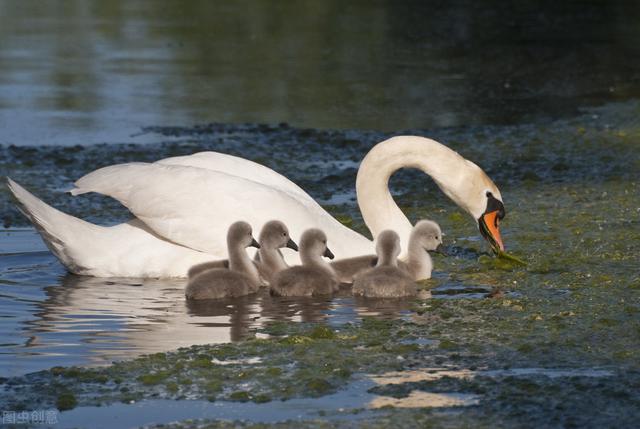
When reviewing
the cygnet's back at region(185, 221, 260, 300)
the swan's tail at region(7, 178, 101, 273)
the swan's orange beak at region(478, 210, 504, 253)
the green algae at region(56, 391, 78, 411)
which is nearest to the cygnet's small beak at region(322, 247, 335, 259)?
the cygnet's back at region(185, 221, 260, 300)

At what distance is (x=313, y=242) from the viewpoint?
844 centimetres

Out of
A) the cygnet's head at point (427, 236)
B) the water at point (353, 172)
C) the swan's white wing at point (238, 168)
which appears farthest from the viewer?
the swan's white wing at point (238, 168)

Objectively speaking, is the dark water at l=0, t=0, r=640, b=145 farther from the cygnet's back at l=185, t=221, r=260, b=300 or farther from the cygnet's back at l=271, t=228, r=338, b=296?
the cygnet's back at l=271, t=228, r=338, b=296

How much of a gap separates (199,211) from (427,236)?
142 cm

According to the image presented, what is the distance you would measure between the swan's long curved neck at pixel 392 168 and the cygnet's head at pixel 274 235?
0.82 metres

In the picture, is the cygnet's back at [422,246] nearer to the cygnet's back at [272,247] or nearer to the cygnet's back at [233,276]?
the cygnet's back at [272,247]

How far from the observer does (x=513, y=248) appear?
31.2 ft

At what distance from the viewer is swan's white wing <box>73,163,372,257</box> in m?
8.71

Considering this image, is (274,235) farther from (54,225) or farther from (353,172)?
(353,172)

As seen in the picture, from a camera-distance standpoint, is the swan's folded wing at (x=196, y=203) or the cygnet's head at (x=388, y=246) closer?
the cygnet's head at (x=388, y=246)

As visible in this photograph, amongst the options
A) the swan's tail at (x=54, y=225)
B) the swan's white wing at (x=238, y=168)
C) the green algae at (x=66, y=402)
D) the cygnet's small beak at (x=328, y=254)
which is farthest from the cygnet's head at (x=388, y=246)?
the green algae at (x=66, y=402)

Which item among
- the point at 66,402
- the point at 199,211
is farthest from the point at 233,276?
the point at 66,402

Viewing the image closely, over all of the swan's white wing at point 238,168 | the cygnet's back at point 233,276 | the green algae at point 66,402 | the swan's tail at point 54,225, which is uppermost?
the swan's white wing at point 238,168

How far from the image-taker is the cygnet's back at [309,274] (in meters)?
8.38
